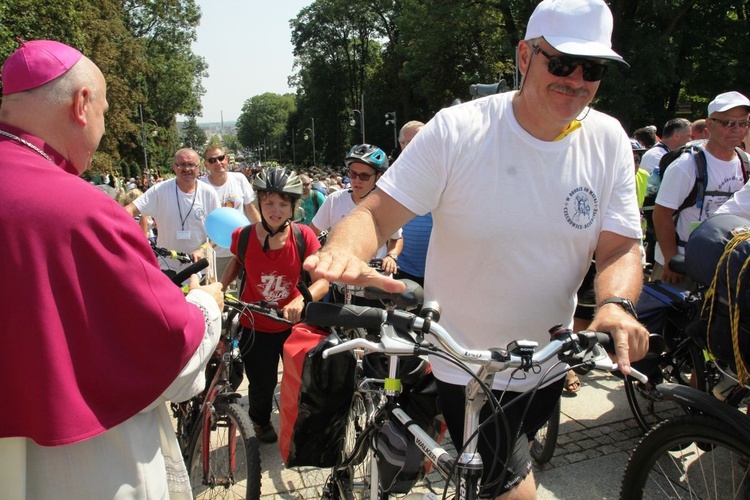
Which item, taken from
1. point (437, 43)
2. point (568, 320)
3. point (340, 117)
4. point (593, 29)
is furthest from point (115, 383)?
point (340, 117)

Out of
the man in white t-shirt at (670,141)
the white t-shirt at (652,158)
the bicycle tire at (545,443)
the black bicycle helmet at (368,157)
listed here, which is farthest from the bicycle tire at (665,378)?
the white t-shirt at (652,158)

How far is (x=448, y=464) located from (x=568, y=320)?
72 centimetres

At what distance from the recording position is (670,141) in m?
6.88

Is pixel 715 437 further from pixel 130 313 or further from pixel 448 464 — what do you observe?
pixel 130 313

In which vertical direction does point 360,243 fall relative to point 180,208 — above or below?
above

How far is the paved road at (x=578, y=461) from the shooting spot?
344 centimetres

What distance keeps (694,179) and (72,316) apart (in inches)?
178

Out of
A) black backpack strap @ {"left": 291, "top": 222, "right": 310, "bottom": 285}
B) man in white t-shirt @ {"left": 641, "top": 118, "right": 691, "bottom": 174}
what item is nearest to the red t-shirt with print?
black backpack strap @ {"left": 291, "top": 222, "right": 310, "bottom": 285}

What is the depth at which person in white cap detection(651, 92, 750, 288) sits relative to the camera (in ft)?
14.5

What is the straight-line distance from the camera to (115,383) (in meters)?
1.51

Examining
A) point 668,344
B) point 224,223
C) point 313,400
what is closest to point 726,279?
point 668,344

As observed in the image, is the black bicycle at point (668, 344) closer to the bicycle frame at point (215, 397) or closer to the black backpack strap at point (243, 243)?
the bicycle frame at point (215, 397)

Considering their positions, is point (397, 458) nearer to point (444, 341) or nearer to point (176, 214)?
point (444, 341)

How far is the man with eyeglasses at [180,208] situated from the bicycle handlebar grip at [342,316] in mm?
4032
